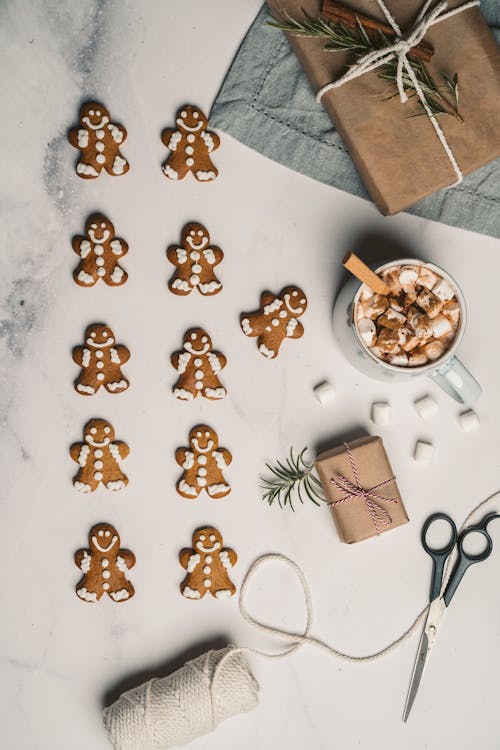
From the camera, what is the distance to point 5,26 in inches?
44.5

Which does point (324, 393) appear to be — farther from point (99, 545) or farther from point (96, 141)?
point (96, 141)

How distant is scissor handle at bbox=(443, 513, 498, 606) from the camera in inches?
46.6

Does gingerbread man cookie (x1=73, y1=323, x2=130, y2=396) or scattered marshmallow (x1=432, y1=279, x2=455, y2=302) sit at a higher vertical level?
gingerbread man cookie (x1=73, y1=323, x2=130, y2=396)

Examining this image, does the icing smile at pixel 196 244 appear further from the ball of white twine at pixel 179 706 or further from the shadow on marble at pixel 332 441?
the ball of white twine at pixel 179 706

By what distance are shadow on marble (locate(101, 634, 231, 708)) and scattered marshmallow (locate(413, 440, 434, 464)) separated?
467mm

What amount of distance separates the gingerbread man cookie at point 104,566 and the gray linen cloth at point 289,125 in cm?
71

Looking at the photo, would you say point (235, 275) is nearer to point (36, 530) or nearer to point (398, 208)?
point (398, 208)

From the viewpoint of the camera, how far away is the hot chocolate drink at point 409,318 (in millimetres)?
1054

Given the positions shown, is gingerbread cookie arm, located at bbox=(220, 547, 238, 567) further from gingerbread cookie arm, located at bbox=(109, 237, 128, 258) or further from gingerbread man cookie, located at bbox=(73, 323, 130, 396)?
gingerbread cookie arm, located at bbox=(109, 237, 128, 258)

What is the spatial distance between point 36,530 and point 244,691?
1.48 ft

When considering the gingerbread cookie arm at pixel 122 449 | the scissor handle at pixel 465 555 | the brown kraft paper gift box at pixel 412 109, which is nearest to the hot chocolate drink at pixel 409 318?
the brown kraft paper gift box at pixel 412 109

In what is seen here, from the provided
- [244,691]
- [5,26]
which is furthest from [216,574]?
[5,26]

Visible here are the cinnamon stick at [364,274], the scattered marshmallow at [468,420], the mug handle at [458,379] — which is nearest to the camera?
the cinnamon stick at [364,274]

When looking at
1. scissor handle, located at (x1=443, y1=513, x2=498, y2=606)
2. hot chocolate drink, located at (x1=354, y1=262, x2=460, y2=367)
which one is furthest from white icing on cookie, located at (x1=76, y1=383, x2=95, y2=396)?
scissor handle, located at (x1=443, y1=513, x2=498, y2=606)
